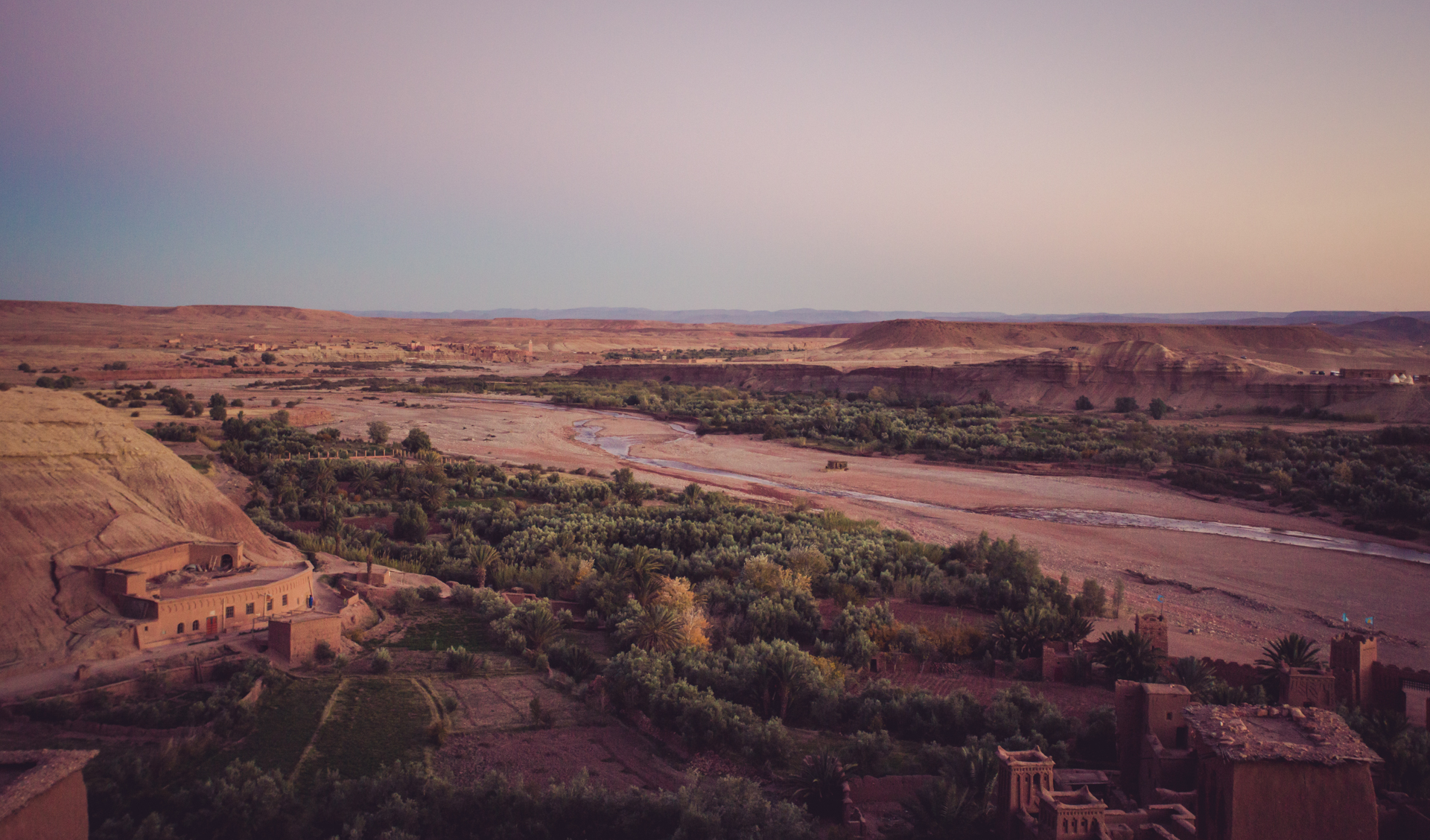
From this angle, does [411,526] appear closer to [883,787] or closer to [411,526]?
[411,526]

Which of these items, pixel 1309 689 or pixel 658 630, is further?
pixel 658 630

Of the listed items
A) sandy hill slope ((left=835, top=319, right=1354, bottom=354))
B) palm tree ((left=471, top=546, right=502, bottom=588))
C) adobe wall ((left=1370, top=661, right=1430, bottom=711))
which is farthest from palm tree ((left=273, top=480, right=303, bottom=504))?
sandy hill slope ((left=835, top=319, right=1354, bottom=354))

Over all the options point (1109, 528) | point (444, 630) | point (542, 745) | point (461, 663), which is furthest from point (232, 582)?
point (1109, 528)

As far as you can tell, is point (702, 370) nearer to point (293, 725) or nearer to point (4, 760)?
point (293, 725)

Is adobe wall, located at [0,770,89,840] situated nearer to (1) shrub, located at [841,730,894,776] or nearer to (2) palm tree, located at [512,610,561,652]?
(1) shrub, located at [841,730,894,776]

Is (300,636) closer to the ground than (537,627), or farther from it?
farther from it

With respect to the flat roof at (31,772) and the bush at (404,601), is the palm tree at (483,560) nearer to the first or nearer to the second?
the bush at (404,601)

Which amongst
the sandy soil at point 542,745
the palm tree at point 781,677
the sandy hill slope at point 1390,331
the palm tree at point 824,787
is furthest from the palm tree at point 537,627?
the sandy hill slope at point 1390,331
